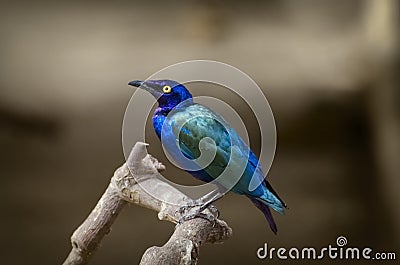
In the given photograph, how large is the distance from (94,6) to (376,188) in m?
1.03

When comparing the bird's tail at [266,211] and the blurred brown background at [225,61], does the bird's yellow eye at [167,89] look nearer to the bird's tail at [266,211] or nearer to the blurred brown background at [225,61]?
the blurred brown background at [225,61]

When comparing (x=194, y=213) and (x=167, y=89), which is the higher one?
(x=167, y=89)

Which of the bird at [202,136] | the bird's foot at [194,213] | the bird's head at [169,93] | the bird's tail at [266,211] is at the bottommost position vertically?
the bird's tail at [266,211]

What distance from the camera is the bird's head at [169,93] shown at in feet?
4.70

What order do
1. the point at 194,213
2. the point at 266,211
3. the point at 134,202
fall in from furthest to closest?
1. the point at 266,211
2. the point at 134,202
3. the point at 194,213

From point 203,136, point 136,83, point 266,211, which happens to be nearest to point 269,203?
point 266,211

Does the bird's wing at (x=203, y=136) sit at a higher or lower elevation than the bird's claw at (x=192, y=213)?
higher

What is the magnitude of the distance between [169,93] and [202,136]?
6.5 inches

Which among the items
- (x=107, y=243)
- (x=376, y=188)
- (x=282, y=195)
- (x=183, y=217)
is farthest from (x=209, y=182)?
(x=376, y=188)

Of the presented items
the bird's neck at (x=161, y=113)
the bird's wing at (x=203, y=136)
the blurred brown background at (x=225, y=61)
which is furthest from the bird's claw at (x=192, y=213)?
the blurred brown background at (x=225, y=61)

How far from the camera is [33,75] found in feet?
5.51

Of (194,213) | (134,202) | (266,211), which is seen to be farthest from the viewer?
(266,211)

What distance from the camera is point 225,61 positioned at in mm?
1655

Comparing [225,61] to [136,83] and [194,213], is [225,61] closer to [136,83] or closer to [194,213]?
[136,83]
